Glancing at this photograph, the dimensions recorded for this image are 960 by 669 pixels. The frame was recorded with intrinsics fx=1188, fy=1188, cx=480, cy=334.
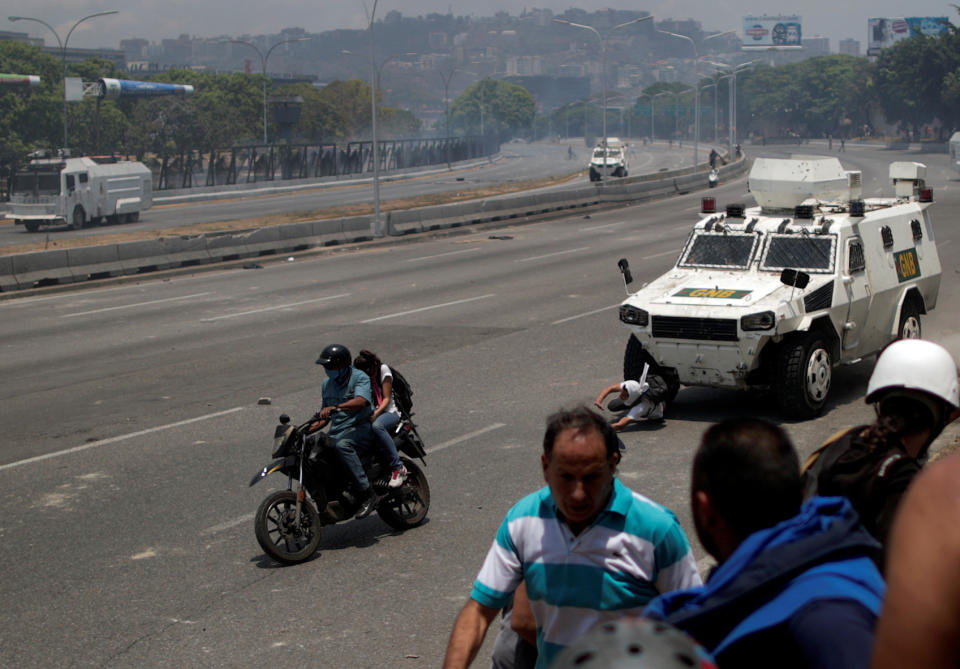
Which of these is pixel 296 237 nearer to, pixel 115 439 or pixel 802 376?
pixel 115 439

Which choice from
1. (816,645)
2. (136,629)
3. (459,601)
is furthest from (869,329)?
(816,645)

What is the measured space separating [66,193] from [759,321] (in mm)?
34350

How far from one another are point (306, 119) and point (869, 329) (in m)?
124

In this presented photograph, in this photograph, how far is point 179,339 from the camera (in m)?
18.4

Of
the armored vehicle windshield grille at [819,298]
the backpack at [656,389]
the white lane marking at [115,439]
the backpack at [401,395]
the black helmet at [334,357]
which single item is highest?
the armored vehicle windshield grille at [819,298]

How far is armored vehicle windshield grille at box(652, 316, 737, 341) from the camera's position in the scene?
11.8 m

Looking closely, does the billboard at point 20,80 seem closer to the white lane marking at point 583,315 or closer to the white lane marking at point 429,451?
the white lane marking at point 583,315

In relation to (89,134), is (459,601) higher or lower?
lower

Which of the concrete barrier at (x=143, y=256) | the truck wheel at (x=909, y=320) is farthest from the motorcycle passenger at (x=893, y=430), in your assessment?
the concrete barrier at (x=143, y=256)

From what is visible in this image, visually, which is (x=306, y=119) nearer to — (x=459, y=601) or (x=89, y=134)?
(x=89, y=134)

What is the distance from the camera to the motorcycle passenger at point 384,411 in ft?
29.0

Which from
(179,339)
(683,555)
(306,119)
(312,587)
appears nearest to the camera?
(683,555)

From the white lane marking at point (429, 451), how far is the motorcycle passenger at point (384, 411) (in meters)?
1.29

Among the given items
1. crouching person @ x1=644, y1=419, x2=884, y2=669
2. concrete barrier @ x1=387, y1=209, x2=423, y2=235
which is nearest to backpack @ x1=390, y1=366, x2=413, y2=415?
crouching person @ x1=644, y1=419, x2=884, y2=669
